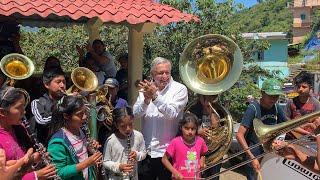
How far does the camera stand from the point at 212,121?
4.98 meters

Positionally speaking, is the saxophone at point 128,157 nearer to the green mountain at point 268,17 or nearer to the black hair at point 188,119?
the black hair at point 188,119

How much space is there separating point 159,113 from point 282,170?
130 cm

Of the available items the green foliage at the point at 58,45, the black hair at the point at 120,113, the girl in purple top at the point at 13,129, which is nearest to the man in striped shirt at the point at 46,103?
the black hair at the point at 120,113

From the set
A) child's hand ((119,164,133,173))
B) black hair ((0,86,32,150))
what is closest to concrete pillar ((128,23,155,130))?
child's hand ((119,164,133,173))

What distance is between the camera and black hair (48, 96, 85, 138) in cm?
390

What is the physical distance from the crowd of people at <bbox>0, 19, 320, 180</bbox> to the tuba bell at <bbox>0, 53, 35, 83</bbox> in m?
0.26

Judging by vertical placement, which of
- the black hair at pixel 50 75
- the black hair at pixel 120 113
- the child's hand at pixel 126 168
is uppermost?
the black hair at pixel 50 75

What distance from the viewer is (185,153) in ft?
15.2

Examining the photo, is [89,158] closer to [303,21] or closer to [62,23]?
[62,23]

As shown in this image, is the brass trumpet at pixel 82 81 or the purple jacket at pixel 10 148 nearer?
the purple jacket at pixel 10 148

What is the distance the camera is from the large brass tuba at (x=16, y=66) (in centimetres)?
482

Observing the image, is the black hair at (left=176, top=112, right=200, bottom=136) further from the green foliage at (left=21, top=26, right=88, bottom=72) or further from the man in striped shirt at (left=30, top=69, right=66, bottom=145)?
the green foliage at (left=21, top=26, right=88, bottom=72)

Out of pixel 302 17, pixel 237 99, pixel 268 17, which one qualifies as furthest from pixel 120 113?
pixel 268 17

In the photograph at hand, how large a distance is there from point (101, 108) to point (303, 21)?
67.5 meters
